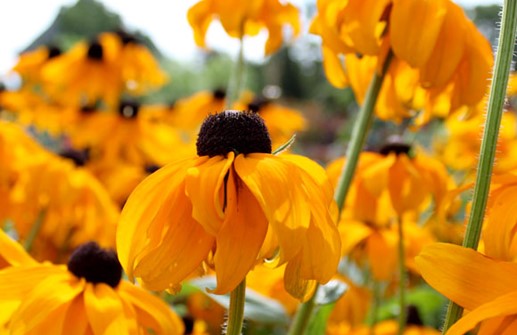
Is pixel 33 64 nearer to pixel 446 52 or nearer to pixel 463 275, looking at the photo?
pixel 446 52

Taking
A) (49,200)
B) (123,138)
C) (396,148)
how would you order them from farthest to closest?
1. (123,138)
2. (49,200)
3. (396,148)

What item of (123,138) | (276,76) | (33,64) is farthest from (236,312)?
(276,76)

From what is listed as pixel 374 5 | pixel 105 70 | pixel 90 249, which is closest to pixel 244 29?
pixel 374 5

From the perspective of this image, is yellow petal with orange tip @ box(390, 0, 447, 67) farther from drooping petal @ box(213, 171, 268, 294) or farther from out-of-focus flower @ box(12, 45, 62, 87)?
out-of-focus flower @ box(12, 45, 62, 87)

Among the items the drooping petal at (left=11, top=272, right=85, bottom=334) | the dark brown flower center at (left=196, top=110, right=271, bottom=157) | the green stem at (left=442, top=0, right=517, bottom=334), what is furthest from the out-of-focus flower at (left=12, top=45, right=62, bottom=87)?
A: the green stem at (left=442, top=0, right=517, bottom=334)

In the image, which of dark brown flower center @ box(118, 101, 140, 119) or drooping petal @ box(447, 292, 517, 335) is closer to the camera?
drooping petal @ box(447, 292, 517, 335)
